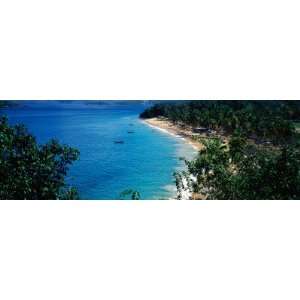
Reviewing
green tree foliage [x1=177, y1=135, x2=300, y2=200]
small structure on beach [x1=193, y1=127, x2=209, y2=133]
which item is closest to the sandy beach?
small structure on beach [x1=193, y1=127, x2=209, y2=133]

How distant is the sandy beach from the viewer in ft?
22.5

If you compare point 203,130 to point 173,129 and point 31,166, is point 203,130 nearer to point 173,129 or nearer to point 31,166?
point 173,129

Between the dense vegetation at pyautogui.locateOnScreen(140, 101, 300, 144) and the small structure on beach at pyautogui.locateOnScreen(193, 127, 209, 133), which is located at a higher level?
the dense vegetation at pyautogui.locateOnScreen(140, 101, 300, 144)

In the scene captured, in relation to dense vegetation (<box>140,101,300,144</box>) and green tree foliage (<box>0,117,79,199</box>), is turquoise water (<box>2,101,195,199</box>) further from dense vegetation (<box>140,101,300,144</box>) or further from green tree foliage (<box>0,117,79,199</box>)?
dense vegetation (<box>140,101,300,144</box>)

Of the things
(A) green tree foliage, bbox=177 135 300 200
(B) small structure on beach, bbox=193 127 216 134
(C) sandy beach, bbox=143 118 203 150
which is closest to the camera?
(A) green tree foliage, bbox=177 135 300 200

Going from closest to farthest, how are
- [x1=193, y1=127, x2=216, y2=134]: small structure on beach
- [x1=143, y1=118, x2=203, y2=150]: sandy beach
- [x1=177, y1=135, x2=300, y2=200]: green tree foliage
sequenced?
1. [x1=177, y1=135, x2=300, y2=200]: green tree foliage
2. [x1=143, y1=118, x2=203, y2=150]: sandy beach
3. [x1=193, y1=127, x2=216, y2=134]: small structure on beach

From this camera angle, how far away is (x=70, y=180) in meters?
6.75

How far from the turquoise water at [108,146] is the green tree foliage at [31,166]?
110mm

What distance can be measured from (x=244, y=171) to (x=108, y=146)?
6.62ft

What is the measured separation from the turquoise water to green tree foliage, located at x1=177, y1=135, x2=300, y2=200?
30 cm

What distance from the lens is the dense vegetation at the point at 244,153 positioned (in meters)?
6.62

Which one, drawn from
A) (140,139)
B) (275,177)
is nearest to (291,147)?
(275,177)
